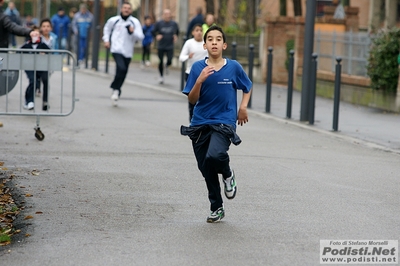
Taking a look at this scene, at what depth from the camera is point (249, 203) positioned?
831 cm

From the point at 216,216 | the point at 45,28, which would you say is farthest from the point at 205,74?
the point at 45,28

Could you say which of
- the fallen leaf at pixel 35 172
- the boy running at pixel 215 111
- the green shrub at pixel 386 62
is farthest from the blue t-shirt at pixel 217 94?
the green shrub at pixel 386 62

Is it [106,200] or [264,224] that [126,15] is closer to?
[106,200]

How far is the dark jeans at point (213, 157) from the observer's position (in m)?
7.20

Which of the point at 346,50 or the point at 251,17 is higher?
the point at 251,17

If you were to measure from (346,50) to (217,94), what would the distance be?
14512 mm

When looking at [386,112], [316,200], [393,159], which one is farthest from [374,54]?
[316,200]

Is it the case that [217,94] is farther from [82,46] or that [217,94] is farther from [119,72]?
[82,46]

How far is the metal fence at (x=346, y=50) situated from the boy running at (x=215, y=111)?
41.9 feet

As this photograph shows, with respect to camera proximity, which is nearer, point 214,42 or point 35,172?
point 214,42

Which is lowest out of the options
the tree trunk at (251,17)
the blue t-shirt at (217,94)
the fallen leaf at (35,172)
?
the fallen leaf at (35,172)

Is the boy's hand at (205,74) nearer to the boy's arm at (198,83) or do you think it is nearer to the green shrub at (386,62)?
the boy's arm at (198,83)

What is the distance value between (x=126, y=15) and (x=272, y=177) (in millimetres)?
8092

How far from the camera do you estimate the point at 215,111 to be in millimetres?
7309
